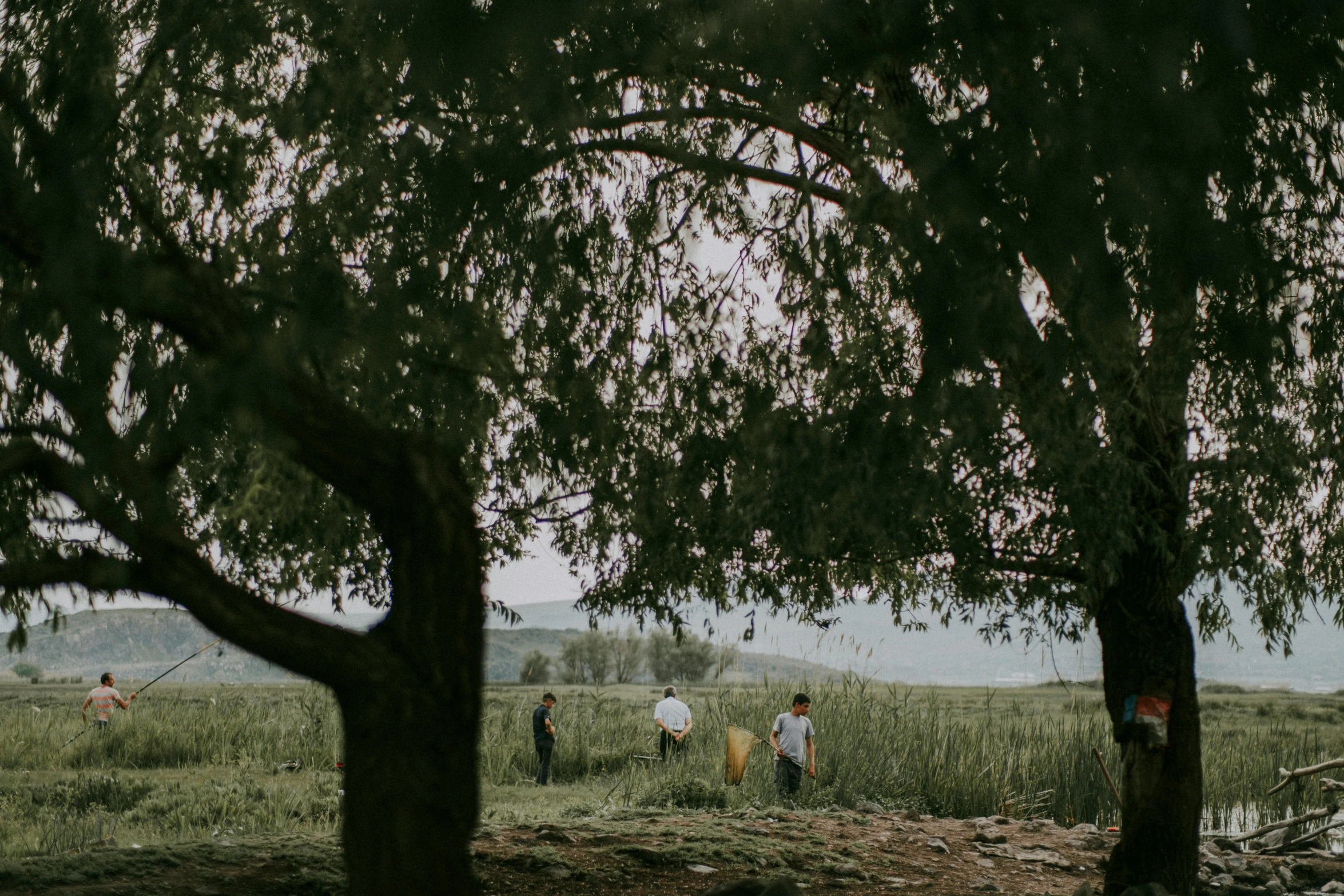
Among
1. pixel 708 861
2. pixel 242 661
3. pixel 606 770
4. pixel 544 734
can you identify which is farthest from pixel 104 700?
pixel 242 661

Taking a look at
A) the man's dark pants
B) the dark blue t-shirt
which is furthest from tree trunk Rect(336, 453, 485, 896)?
the dark blue t-shirt

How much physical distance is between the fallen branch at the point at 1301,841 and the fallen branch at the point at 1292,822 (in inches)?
4.6

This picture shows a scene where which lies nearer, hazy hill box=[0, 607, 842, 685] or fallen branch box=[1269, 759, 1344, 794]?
fallen branch box=[1269, 759, 1344, 794]

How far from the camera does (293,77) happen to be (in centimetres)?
638

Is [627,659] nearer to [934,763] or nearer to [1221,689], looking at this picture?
[1221,689]

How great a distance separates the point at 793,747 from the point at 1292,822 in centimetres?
488

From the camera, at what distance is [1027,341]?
16.1 ft

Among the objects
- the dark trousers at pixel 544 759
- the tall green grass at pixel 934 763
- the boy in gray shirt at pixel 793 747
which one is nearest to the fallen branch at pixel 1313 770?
the tall green grass at pixel 934 763

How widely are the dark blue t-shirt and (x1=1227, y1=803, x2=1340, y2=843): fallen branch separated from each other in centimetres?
806

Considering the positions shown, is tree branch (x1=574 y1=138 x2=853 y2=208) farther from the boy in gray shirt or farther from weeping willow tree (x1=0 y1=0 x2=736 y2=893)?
the boy in gray shirt

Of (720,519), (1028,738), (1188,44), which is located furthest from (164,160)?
(1028,738)

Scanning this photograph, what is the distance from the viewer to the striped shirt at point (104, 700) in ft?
57.8

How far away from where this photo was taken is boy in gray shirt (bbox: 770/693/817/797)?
1206 centimetres

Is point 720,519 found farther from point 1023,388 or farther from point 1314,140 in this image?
point 1314,140
